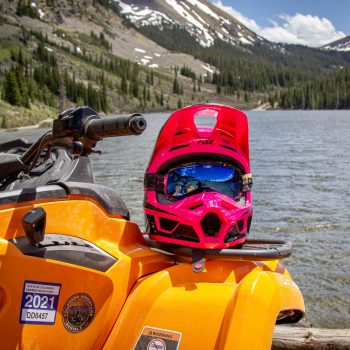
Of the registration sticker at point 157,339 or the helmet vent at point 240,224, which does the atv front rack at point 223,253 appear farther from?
the registration sticker at point 157,339

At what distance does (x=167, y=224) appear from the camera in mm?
3258

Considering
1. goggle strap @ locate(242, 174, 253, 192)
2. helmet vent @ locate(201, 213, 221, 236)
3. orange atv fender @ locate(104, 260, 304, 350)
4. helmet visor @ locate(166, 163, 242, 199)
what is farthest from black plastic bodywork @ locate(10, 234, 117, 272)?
goggle strap @ locate(242, 174, 253, 192)

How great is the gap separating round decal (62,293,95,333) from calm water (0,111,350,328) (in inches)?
206

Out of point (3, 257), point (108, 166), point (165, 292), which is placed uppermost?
point (3, 257)

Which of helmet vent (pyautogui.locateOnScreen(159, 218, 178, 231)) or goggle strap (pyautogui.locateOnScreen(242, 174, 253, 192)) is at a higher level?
→ goggle strap (pyautogui.locateOnScreen(242, 174, 253, 192))

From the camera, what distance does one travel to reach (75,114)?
267 centimetres

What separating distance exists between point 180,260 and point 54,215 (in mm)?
832

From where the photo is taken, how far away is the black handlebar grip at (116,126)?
8.34 ft

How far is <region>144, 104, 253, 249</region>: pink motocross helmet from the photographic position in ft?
10.4

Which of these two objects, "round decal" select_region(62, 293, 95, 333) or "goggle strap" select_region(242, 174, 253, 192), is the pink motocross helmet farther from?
"round decal" select_region(62, 293, 95, 333)

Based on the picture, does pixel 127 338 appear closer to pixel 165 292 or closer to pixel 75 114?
pixel 165 292

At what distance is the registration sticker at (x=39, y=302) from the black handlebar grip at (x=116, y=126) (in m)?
0.83

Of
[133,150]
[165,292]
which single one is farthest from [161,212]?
[133,150]

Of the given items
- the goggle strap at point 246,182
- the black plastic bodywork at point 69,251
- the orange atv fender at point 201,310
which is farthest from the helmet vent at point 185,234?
the goggle strap at point 246,182
